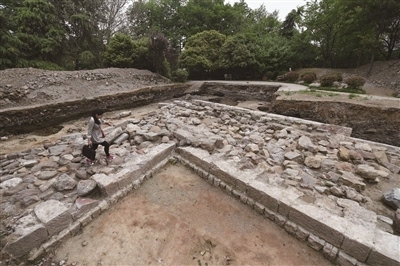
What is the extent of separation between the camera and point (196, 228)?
2.52 m

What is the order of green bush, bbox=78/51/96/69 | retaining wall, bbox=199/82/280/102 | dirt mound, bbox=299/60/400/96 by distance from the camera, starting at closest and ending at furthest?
dirt mound, bbox=299/60/400/96 < retaining wall, bbox=199/82/280/102 < green bush, bbox=78/51/96/69

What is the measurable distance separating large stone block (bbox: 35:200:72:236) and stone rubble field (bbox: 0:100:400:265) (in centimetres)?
1

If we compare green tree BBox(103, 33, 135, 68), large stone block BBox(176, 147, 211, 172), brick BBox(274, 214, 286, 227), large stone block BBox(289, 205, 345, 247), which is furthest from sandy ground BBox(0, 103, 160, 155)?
green tree BBox(103, 33, 135, 68)

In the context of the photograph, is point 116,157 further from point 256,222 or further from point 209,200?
point 256,222

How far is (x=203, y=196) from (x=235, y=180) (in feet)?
2.08

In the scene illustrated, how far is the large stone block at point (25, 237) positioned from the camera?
2.01m

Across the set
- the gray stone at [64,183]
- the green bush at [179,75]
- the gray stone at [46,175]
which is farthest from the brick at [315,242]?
the green bush at [179,75]

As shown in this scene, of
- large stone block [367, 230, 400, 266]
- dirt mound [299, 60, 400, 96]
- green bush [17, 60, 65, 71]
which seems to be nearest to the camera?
large stone block [367, 230, 400, 266]

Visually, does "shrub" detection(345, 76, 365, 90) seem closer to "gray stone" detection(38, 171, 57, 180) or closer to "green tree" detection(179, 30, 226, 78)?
"green tree" detection(179, 30, 226, 78)

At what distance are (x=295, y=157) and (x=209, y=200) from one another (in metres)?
2.13

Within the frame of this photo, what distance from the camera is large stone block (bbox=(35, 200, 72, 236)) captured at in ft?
7.45

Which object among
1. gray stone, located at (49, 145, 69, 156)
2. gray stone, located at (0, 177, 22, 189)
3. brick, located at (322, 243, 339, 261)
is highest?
gray stone, located at (49, 145, 69, 156)

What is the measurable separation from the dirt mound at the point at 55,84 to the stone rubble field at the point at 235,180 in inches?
162

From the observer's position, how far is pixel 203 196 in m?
3.12
